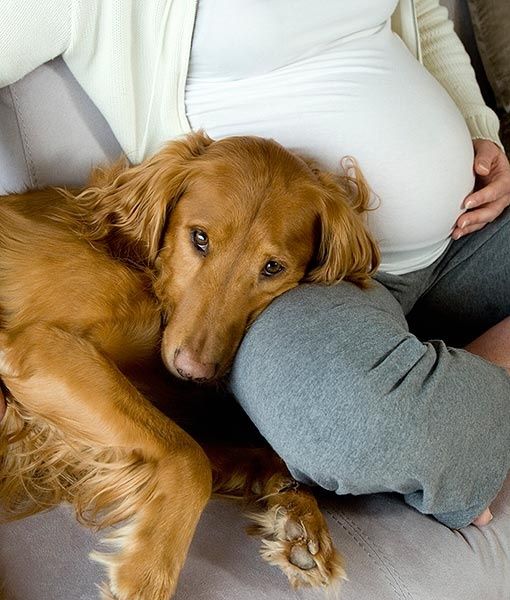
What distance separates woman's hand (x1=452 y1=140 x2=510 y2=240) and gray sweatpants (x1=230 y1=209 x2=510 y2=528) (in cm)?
56

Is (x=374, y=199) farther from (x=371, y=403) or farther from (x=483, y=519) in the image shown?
(x=483, y=519)

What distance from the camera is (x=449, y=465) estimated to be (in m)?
1.48

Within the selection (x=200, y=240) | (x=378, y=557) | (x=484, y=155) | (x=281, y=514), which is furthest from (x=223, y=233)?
(x=484, y=155)

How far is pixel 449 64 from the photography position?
2475mm

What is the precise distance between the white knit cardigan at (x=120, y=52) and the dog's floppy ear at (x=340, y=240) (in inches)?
16.2

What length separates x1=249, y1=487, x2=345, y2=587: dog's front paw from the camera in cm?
145

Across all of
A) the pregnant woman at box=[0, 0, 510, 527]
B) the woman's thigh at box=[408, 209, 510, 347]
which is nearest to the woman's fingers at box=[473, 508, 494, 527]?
the pregnant woman at box=[0, 0, 510, 527]

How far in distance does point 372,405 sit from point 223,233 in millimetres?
462

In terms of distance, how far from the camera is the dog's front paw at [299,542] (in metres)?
1.45

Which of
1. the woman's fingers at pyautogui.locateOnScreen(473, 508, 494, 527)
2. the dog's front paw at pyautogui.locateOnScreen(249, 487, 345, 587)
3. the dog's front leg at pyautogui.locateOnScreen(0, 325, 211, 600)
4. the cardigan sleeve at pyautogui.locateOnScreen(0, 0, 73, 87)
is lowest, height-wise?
the woman's fingers at pyautogui.locateOnScreen(473, 508, 494, 527)

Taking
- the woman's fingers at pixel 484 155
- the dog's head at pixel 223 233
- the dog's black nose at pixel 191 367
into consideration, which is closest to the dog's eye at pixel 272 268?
the dog's head at pixel 223 233

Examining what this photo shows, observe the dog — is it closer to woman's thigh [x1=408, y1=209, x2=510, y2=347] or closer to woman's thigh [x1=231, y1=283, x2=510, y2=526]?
woman's thigh [x1=231, y1=283, x2=510, y2=526]

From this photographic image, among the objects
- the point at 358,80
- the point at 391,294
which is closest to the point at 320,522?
the point at 391,294

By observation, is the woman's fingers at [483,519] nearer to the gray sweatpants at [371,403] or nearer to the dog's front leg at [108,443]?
the gray sweatpants at [371,403]
